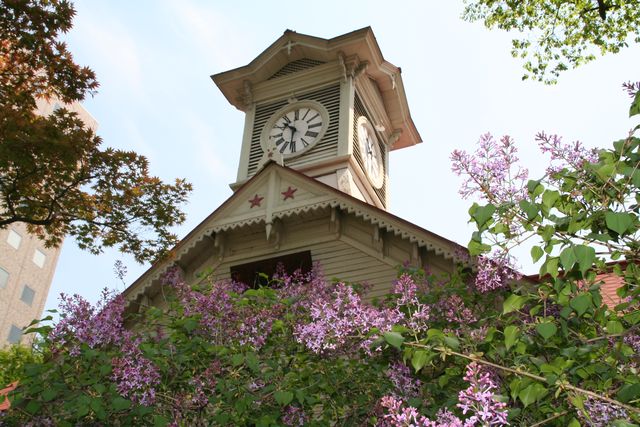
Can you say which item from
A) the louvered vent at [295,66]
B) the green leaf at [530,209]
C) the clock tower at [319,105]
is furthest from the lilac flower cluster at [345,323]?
the louvered vent at [295,66]

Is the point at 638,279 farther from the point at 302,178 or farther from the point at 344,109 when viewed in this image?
the point at 344,109

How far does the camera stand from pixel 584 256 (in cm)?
373

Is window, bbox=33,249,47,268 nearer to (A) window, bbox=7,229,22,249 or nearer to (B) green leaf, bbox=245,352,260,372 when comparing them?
(A) window, bbox=7,229,22,249

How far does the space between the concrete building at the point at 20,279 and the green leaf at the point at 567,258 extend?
202ft

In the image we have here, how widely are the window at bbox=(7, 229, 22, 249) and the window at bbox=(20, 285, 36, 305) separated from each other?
4.52 metres

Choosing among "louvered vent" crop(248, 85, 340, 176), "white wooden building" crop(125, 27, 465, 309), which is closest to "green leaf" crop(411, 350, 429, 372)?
"white wooden building" crop(125, 27, 465, 309)

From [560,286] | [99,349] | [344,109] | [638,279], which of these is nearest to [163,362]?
[99,349]

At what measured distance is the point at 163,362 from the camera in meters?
7.08

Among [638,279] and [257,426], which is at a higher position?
[638,279]

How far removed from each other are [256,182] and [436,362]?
315 inches

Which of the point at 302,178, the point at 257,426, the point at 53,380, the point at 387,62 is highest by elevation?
the point at 387,62

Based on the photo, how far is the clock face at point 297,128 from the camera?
18.4m

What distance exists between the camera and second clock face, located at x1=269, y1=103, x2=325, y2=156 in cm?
1842

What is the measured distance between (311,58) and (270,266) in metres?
9.25
